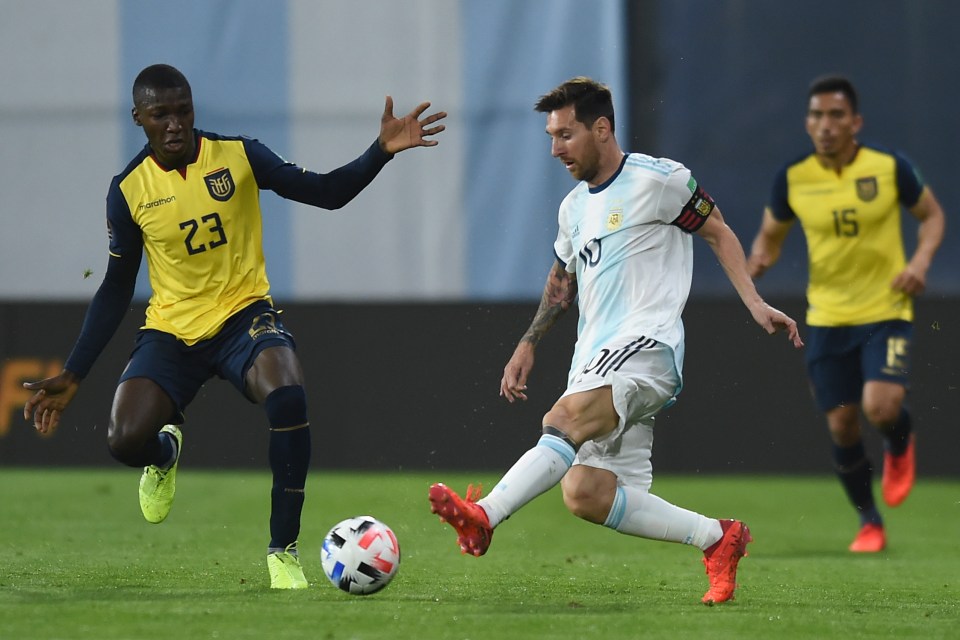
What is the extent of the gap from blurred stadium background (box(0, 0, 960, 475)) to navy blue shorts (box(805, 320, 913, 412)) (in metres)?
2.87

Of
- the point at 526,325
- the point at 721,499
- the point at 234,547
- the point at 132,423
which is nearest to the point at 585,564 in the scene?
the point at 234,547

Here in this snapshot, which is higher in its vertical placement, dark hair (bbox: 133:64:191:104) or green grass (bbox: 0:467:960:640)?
dark hair (bbox: 133:64:191:104)

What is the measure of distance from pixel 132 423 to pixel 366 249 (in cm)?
601

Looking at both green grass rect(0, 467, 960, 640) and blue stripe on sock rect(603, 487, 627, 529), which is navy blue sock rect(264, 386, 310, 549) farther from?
blue stripe on sock rect(603, 487, 627, 529)

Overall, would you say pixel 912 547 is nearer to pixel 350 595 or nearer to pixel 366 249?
pixel 350 595

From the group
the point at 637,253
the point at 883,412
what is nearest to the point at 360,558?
the point at 637,253

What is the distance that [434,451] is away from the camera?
37.2 ft

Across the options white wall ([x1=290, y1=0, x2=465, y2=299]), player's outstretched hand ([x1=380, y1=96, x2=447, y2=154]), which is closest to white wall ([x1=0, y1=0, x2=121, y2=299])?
white wall ([x1=290, y1=0, x2=465, y2=299])

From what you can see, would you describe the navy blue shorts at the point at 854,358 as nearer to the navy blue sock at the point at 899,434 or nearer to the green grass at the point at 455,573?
the navy blue sock at the point at 899,434

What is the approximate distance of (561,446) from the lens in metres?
5.14

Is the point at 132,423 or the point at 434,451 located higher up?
the point at 132,423

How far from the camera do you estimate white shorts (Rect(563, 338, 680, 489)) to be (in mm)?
5262

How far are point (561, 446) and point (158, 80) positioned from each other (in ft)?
6.74

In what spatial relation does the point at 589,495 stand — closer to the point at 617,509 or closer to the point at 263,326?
the point at 617,509
